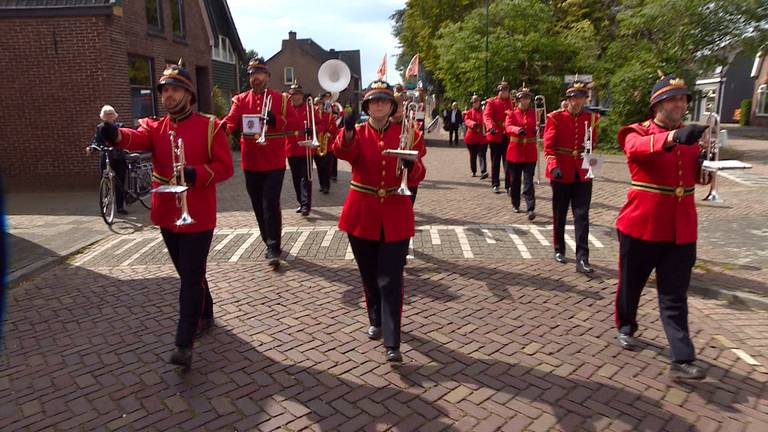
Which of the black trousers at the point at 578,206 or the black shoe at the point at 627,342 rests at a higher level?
the black trousers at the point at 578,206

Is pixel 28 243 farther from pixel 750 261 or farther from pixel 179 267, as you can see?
pixel 750 261

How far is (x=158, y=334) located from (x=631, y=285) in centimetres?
395

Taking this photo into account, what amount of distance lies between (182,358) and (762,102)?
144 ft

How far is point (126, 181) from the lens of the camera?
1059cm

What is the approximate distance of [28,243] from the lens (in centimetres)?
806

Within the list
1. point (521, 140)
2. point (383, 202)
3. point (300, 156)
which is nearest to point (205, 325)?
point (383, 202)

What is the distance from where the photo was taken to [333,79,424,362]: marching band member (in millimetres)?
4164

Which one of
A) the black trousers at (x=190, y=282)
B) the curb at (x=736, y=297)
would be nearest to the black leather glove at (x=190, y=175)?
the black trousers at (x=190, y=282)

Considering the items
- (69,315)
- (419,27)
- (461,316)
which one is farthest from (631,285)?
(419,27)

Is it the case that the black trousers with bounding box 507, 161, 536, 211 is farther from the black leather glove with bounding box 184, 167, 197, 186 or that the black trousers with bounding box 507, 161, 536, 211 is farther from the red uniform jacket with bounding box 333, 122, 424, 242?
the black leather glove with bounding box 184, 167, 197, 186

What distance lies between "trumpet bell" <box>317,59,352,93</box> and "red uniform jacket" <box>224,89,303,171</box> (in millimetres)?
510

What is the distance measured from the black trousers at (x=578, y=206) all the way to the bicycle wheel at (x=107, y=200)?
6964mm

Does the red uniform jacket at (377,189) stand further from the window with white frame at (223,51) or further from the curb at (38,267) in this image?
the window with white frame at (223,51)

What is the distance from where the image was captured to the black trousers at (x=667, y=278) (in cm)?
396
